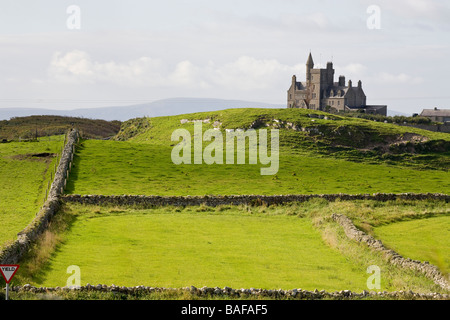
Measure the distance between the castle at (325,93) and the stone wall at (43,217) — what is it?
12416 cm

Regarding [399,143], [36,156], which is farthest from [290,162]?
[36,156]

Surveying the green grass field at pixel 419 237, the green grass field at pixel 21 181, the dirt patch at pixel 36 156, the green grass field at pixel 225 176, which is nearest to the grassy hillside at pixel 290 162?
the green grass field at pixel 225 176

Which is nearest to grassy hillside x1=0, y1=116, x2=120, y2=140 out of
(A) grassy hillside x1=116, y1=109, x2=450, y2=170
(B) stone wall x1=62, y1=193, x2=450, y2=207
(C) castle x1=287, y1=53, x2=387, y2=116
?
(A) grassy hillside x1=116, y1=109, x2=450, y2=170

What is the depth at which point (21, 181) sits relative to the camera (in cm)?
5078

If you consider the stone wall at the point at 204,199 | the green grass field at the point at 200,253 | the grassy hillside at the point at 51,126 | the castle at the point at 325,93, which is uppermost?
the castle at the point at 325,93

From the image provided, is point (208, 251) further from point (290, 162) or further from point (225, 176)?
point (290, 162)

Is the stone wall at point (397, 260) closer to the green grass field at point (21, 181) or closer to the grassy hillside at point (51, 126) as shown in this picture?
the green grass field at point (21, 181)

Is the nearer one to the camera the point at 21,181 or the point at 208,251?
the point at 208,251

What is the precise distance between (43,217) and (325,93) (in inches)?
6122

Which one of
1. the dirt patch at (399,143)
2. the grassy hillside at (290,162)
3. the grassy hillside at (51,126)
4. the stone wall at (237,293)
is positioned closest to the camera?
the stone wall at (237,293)

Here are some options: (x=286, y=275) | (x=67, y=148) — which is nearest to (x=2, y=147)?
(x=67, y=148)

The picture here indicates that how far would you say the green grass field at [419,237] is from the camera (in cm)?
2983

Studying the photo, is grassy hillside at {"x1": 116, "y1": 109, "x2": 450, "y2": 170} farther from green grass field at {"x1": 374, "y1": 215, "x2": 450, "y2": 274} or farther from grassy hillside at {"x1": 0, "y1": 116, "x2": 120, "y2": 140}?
green grass field at {"x1": 374, "y1": 215, "x2": 450, "y2": 274}
